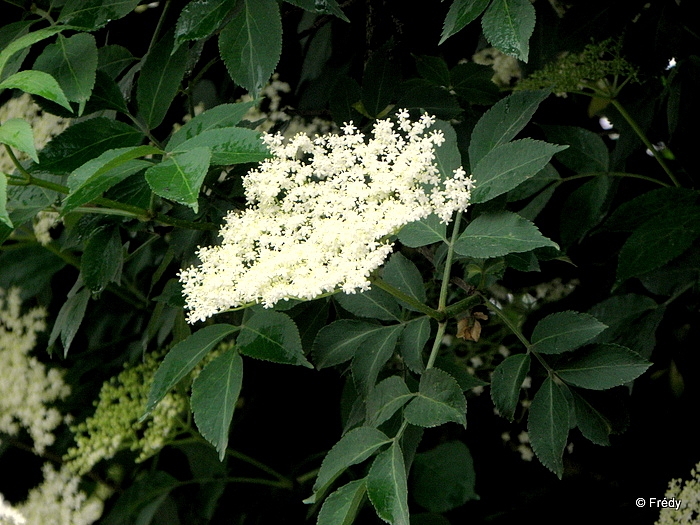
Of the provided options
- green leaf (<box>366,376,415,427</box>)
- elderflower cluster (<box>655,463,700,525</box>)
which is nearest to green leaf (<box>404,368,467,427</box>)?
green leaf (<box>366,376,415,427</box>)

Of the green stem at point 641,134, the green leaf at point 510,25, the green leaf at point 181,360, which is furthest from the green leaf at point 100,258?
the green stem at point 641,134

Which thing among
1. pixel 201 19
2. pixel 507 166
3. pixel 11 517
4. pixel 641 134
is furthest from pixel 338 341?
pixel 11 517

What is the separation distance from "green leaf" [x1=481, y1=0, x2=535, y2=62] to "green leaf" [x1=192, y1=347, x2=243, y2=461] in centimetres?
42

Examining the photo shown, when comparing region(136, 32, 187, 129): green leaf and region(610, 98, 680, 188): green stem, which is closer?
region(136, 32, 187, 129): green leaf

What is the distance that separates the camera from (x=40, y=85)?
0.70 meters

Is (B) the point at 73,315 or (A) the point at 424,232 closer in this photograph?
(A) the point at 424,232

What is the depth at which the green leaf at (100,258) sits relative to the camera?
988 millimetres

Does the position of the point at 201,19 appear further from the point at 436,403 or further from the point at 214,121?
the point at 436,403

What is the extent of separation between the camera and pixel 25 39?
0.77 meters

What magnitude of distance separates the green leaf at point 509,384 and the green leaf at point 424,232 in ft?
0.59

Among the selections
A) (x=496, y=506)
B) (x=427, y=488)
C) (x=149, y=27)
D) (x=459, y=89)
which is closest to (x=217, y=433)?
(x=459, y=89)

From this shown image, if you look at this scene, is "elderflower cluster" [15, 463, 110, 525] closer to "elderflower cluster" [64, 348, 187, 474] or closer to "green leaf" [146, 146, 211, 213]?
"elderflower cluster" [64, 348, 187, 474]

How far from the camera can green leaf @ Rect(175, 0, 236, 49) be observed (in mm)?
834

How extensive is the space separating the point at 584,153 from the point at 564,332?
1.32 ft
